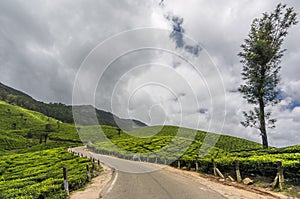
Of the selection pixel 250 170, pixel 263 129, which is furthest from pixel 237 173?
pixel 263 129

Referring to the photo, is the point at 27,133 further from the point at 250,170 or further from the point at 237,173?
the point at 250,170

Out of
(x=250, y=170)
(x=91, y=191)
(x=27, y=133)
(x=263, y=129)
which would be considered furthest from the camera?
(x=27, y=133)

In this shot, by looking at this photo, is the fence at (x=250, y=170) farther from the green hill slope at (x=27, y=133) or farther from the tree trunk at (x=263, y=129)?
the green hill slope at (x=27, y=133)

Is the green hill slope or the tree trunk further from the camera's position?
the green hill slope

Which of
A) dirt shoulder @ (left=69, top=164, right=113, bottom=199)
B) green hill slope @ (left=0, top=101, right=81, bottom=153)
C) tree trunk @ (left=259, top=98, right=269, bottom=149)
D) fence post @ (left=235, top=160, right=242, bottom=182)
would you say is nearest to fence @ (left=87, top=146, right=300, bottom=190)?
fence post @ (left=235, top=160, right=242, bottom=182)

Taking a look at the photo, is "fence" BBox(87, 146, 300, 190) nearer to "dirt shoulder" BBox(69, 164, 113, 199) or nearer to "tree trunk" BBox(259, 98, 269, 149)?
"dirt shoulder" BBox(69, 164, 113, 199)

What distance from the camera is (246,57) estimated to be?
94.9 ft

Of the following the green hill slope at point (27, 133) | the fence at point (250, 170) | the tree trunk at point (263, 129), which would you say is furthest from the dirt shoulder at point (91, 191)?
the green hill slope at point (27, 133)

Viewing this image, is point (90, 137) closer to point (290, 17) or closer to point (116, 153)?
point (116, 153)

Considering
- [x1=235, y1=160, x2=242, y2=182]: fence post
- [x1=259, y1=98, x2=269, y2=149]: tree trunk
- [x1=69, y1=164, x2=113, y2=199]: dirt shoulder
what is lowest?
[x1=69, y1=164, x2=113, y2=199]: dirt shoulder

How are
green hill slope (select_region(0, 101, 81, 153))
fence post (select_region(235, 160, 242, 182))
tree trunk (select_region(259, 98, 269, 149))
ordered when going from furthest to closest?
green hill slope (select_region(0, 101, 81, 153)), tree trunk (select_region(259, 98, 269, 149)), fence post (select_region(235, 160, 242, 182))

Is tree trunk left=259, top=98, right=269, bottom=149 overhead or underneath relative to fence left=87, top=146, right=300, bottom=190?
overhead

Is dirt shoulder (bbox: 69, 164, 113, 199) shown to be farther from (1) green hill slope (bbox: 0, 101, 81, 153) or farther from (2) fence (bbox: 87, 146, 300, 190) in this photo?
(1) green hill slope (bbox: 0, 101, 81, 153)

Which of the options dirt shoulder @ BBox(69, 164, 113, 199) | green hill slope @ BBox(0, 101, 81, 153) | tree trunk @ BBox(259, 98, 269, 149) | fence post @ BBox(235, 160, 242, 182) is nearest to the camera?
dirt shoulder @ BBox(69, 164, 113, 199)
